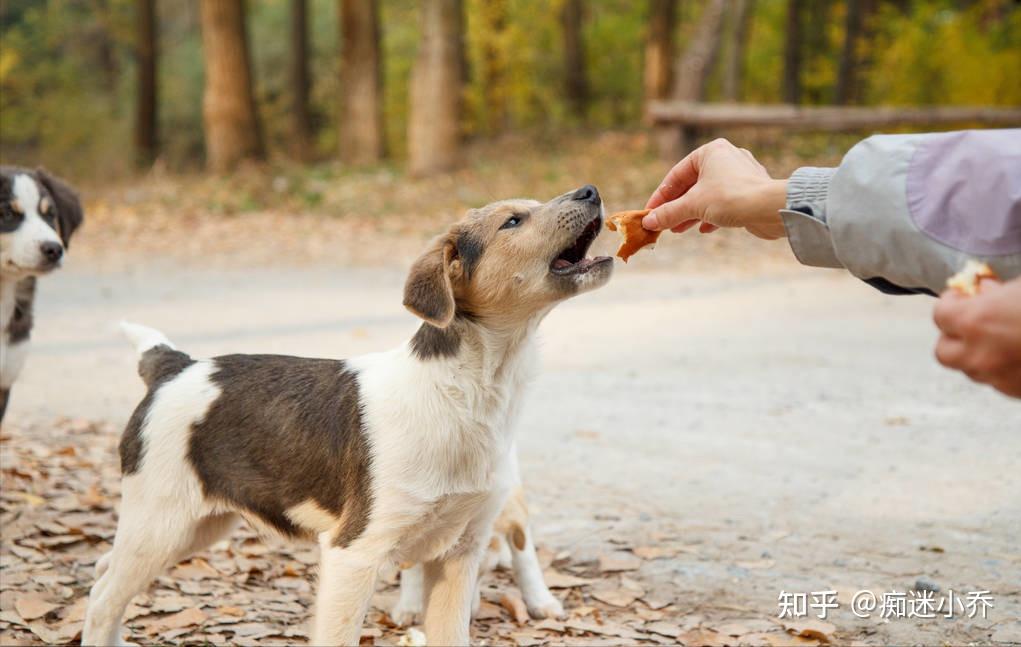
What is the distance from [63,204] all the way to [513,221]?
3279 mm

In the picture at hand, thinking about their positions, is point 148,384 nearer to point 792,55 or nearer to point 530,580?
point 530,580

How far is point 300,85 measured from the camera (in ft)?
79.8

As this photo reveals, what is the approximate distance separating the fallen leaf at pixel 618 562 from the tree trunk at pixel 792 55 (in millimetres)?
21962

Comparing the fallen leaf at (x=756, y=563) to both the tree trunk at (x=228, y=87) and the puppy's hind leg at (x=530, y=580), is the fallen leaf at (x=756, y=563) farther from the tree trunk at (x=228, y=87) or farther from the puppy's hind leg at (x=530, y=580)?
the tree trunk at (x=228, y=87)

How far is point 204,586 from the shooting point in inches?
184

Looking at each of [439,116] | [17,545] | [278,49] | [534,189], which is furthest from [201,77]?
[17,545]

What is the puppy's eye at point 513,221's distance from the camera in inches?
146

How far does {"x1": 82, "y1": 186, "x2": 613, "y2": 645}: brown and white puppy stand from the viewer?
3432 mm

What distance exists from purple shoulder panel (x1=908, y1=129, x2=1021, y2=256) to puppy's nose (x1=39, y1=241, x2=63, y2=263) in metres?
4.42

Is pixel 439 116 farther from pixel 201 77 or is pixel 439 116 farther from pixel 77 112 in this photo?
pixel 77 112

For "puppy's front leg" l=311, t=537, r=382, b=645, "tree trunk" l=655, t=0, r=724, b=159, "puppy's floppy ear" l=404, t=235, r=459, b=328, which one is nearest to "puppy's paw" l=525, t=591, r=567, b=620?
"puppy's front leg" l=311, t=537, r=382, b=645

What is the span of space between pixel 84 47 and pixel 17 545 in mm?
31247

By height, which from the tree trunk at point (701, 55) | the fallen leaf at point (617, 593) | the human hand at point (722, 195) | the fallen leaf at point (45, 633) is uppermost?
the tree trunk at point (701, 55)

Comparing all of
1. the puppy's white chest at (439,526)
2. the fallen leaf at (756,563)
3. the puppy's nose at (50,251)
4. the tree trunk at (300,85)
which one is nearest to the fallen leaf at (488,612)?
the puppy's white chest at (439,526)
